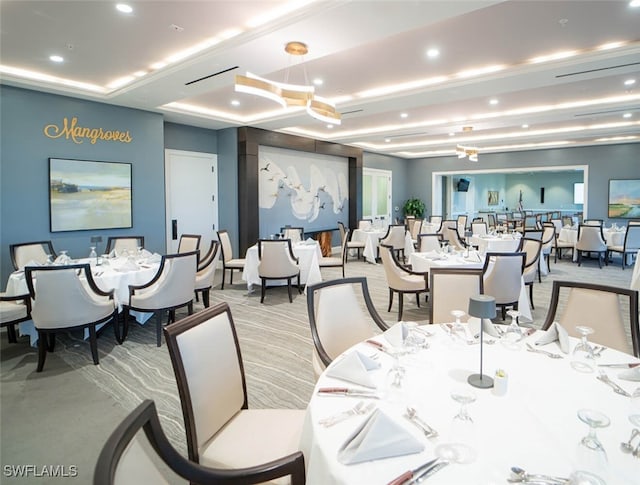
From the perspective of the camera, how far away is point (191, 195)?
8453 mm

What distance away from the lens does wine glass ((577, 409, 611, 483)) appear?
112 cm

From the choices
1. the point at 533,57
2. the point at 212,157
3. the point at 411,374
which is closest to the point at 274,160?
the point at 212,157

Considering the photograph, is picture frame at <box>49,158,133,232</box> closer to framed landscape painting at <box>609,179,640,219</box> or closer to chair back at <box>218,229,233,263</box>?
chair back at <box>218,229,233,263</box>

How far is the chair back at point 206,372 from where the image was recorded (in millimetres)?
1643

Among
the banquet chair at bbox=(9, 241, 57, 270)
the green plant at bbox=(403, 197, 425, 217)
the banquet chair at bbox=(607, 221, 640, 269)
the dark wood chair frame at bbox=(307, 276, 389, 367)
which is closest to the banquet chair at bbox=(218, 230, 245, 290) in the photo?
the banquet chair at bbox=(9, 241, 57, 270)

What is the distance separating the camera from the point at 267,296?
6.47 metres

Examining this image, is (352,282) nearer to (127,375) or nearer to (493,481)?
(493,481)

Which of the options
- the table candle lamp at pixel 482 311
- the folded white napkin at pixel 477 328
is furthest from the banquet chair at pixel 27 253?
Result: the table candle lamp at pixel 482 311

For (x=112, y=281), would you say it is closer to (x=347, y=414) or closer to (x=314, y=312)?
(x=314, y=312)

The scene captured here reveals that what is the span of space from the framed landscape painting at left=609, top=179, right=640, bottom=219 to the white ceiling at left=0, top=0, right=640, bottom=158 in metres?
4.06

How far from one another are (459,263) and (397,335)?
133 inches

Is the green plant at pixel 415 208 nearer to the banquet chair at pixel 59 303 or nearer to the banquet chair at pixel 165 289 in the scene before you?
the banquet chair at pixel 165 289

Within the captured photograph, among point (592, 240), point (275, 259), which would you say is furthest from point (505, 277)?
point (592, 240)

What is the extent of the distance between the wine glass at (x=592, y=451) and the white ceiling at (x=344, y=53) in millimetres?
3125
